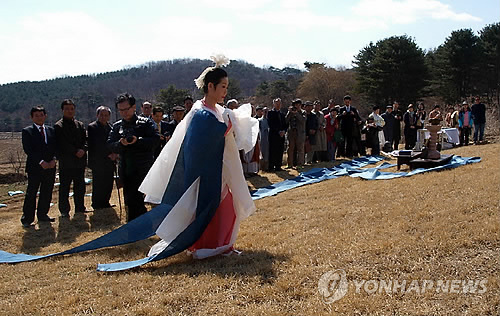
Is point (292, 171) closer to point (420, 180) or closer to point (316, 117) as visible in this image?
point (316, 117)

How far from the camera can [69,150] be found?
7.21 m

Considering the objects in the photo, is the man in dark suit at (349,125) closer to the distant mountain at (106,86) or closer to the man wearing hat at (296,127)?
the man wearing hat at (296,127)

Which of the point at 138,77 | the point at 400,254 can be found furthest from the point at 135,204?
the point at 138,77

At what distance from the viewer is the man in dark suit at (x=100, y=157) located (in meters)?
7.53

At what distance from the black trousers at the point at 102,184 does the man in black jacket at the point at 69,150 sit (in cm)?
24

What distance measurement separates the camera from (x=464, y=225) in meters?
4.45

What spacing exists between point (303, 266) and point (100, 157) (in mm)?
4868

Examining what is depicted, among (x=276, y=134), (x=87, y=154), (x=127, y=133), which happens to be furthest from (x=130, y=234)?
(x=276, y=134)

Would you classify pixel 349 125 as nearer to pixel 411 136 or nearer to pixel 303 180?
pixel 411 136

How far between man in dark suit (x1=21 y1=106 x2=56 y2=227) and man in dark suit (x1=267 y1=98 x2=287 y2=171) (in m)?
5.58

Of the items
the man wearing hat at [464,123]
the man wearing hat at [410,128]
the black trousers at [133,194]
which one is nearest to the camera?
the black trousers at [133,194]

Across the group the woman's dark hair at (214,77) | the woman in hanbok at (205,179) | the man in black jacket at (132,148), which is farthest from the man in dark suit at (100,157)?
the woman's dark hair at (214,77)

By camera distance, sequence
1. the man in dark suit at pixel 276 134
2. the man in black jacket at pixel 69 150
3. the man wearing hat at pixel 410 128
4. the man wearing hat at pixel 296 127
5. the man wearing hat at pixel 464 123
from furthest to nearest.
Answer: the man wearing hat at pixel 464 123, the man wearing hat at pixel 410 128, the man wearing hat at pixel 296 127, the man in dark suit at pixel 276 134, the man in black jacket at pixel 69 150

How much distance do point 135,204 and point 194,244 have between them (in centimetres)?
198
